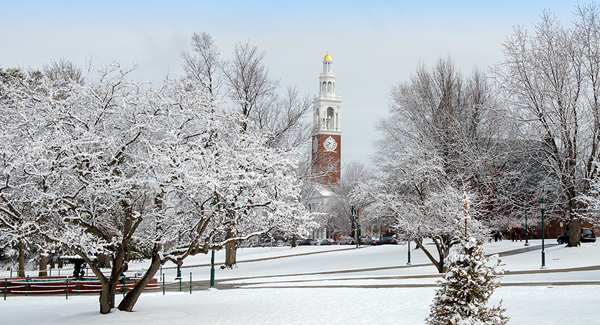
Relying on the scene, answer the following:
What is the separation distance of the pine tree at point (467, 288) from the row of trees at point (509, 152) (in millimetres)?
16601

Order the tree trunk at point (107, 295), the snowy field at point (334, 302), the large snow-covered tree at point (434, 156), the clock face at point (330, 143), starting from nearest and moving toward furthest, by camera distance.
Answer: the snowy field at point (334, 302) → the tree trunk at point (107, 295) → the large snow-covered tree at point (434, 156) → the clock face at point (330, 143)

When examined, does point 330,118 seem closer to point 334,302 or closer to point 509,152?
point 509,152

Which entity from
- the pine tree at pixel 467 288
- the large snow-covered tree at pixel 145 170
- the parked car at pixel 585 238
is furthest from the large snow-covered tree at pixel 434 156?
the pine tree at pixel 467 288

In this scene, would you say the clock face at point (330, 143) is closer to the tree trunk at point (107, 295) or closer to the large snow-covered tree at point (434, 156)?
the large snow-covered tree at point (434, 156)

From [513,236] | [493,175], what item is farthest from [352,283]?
[513,236]

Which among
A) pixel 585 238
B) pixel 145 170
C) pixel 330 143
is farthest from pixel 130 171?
pixel 330 143

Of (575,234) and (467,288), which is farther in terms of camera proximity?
(575,234)

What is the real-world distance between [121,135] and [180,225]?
2.91 metres

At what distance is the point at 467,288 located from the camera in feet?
33.0

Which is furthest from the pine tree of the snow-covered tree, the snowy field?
the snow-covered tree

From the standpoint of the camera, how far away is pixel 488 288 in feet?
33.1

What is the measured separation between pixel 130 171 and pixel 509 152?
82.0ft

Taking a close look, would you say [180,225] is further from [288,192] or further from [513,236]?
[513,236]

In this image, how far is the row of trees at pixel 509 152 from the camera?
99.1 ft
